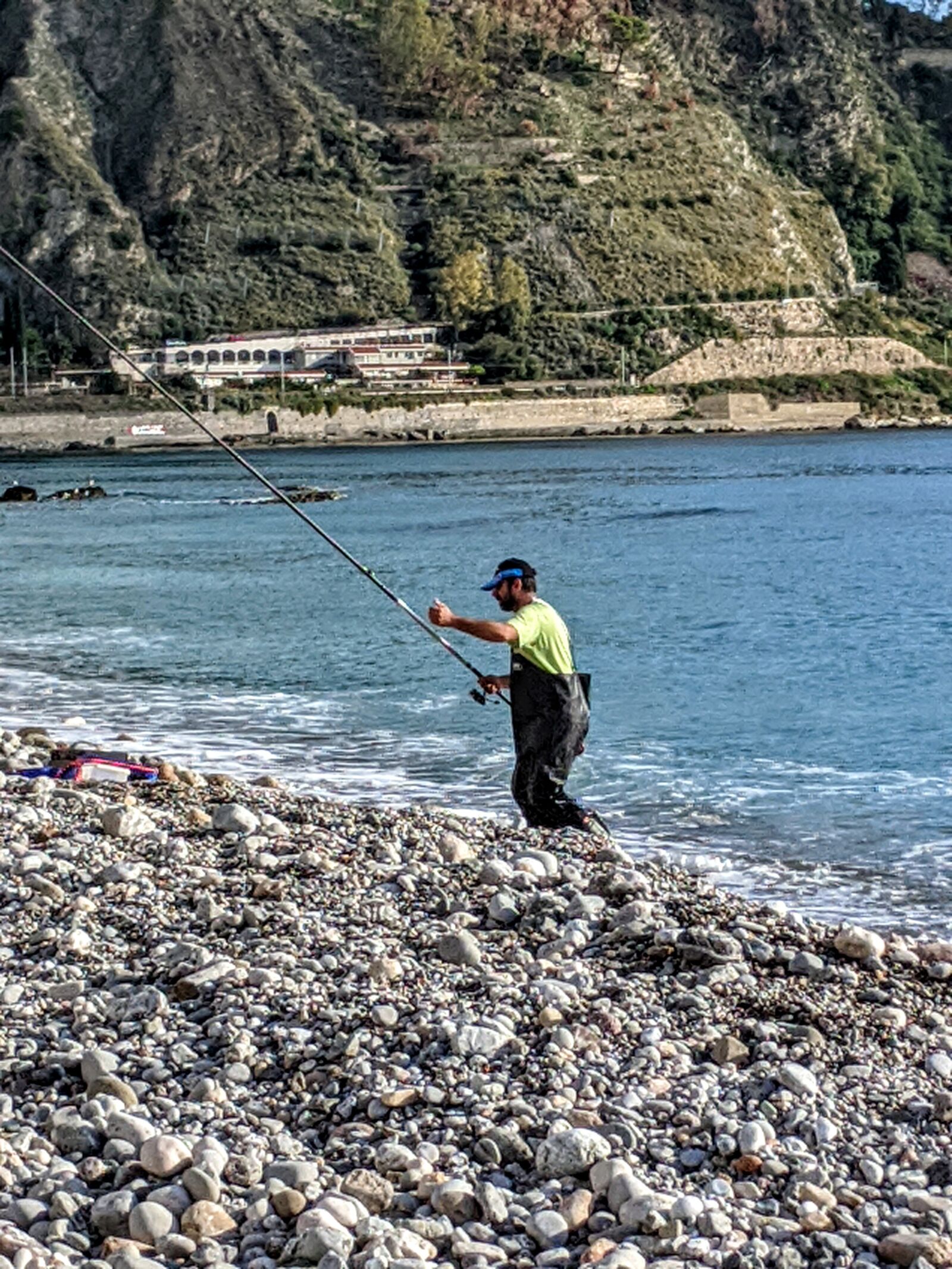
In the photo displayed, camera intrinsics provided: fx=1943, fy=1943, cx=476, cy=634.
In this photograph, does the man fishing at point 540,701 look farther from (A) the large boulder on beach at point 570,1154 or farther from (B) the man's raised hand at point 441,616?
(A) the large boulder on beach at point 570,1154

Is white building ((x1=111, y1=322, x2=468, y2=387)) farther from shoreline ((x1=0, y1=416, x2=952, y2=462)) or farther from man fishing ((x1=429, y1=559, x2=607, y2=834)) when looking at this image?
man fishing ((x1=429, y1=559, x2=607, y2=834))

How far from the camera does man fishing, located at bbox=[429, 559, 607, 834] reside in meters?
10.5

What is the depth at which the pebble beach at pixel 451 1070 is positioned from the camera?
5.52 metres

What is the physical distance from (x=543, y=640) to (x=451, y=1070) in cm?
423

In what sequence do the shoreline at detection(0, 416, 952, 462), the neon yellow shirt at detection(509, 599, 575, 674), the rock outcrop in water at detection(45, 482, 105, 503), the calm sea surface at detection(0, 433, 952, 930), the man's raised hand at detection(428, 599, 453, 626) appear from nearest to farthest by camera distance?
the man's raised hand at detection(428, 599, 453, 626), the neon yellow shirt at detection(509, 599, 575, 674), the calm sea surface at detection(0, 433, 952, 930), the rock outcrop in water at detection(45, 482, 105, 503), the shoreline at detection(0, 416, 952, 462)

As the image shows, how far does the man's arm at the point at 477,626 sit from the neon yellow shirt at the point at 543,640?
172mm

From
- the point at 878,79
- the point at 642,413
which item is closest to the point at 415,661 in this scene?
the point at 642,413

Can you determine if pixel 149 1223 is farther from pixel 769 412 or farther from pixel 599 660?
pixel 769 412

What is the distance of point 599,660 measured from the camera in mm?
23047

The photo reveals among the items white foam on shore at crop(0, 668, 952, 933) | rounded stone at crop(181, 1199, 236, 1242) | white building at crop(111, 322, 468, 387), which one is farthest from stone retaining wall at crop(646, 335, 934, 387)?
rounded stone at crop(181, 1199, 236, 1242)

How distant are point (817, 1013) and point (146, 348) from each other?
119 meters

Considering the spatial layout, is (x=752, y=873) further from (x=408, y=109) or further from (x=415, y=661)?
(x=408, y=109)

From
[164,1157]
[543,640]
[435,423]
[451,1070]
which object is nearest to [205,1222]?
[164,1157]

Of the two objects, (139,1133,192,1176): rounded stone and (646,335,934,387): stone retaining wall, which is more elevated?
(646,335,934,387): stone retaining wall
